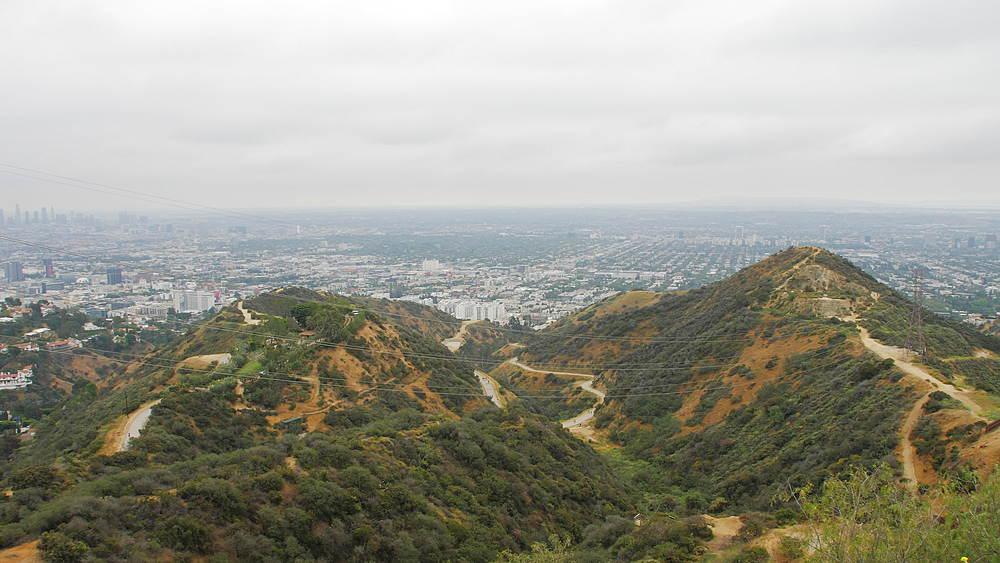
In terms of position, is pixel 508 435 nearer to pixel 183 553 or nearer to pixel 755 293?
pixel 183 553

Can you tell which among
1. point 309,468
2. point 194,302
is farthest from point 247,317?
point 194,302

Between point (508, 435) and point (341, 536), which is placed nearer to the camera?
point (341, 536)

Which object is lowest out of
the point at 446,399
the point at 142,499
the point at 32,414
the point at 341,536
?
the point at 32,414

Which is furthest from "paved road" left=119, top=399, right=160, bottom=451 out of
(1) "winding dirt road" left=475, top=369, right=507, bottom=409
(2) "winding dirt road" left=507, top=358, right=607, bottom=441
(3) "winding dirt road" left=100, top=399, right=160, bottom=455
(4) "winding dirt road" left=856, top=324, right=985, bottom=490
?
(4) "winding dirt road" left=856, top=324, right=985, bottom=490

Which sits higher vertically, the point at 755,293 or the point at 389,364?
the point at 755,293

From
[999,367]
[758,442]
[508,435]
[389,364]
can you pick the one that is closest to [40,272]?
[389,364]

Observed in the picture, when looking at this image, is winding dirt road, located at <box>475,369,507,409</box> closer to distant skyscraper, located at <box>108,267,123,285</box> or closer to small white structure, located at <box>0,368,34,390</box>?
small white structure, located at <box>0,368,34,390</box>

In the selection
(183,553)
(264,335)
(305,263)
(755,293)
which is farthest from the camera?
(305,263)
